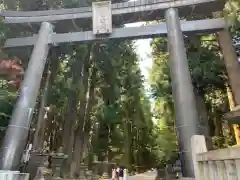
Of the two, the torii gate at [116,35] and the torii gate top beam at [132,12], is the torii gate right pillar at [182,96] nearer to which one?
the torii gate at [116,35]

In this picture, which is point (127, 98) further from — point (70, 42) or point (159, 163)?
point (70, 42)

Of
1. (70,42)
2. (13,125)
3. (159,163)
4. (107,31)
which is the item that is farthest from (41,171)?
(159,163)

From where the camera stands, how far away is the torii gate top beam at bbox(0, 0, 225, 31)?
854cm

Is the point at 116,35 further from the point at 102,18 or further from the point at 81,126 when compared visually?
the point at 81,126

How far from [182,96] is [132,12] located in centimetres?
407

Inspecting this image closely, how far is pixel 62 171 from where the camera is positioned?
36.0ft

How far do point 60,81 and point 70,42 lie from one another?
4.47 metres

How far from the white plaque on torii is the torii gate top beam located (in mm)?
231

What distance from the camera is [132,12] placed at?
9.06 m

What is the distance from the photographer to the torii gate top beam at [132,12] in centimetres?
854

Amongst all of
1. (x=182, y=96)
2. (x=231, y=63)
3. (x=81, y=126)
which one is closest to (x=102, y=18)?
(x=182, y=96)

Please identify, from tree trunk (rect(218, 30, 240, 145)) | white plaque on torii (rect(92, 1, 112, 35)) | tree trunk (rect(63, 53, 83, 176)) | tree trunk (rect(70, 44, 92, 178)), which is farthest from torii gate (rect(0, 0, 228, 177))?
tree trunk (rect(70, 44, 92, 178))

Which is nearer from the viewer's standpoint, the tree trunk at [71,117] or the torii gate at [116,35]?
the torii gate at [116,35]

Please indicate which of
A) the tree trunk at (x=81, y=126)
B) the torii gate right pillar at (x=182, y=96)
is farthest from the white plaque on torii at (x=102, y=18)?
the tree trunk at (x=81, y=126)
